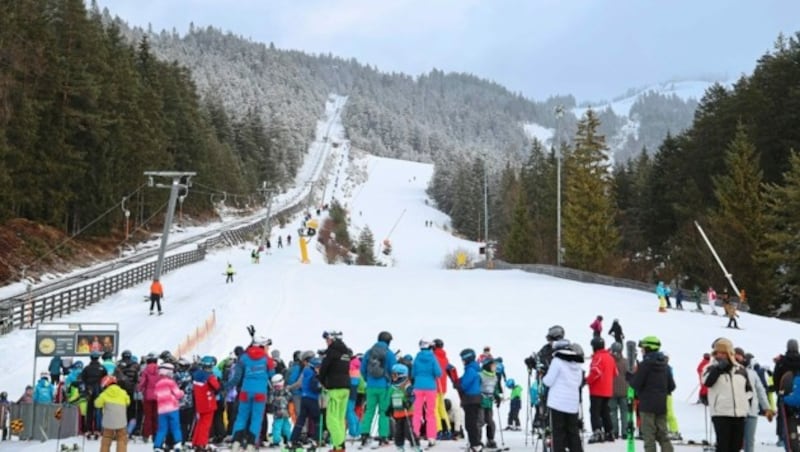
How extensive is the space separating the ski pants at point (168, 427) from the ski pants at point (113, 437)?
1.85 feet

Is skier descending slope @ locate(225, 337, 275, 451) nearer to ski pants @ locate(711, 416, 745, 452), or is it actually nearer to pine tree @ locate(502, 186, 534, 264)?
ski pants @ locate(711, 416, 745, 452)

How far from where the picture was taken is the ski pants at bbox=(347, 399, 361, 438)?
42.9 ft

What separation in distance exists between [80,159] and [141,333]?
24391 mm

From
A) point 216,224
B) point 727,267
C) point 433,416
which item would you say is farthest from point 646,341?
point 216,224

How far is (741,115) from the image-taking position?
191ft

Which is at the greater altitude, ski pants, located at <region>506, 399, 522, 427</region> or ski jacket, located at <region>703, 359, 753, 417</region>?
ski jacket, located at <region>703, 359, 753, 417</region>

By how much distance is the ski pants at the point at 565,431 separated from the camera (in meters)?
9.62

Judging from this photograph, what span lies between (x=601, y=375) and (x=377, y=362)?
3451 millimetres

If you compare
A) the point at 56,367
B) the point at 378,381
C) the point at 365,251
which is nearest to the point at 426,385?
the point at 378,381

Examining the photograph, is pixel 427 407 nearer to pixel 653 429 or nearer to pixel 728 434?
pixel 653 429

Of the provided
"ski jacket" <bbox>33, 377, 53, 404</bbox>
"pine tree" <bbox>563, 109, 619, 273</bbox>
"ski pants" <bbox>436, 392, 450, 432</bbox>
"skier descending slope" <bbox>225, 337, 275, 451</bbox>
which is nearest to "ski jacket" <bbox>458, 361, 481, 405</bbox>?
"ski pants" <bbox>436, 392, 450, 432</bbox>

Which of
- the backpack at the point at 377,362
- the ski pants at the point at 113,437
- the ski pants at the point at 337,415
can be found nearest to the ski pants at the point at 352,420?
the backpack at the point at 377,362

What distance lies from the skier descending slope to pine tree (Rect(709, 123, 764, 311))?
39491 mm

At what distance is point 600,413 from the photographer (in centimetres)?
1230
